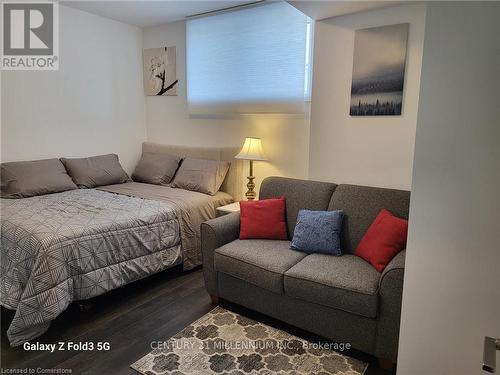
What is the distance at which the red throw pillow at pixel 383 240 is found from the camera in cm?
212

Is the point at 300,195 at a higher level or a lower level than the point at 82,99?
lower

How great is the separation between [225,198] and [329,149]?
48.9 inches

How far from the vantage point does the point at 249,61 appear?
349 cm

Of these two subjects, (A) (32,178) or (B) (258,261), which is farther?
(A) (32,178)

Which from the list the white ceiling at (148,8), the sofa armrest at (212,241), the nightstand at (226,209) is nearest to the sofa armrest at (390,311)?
the sofa armrest at (212,241)

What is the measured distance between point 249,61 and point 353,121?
52.7 inches

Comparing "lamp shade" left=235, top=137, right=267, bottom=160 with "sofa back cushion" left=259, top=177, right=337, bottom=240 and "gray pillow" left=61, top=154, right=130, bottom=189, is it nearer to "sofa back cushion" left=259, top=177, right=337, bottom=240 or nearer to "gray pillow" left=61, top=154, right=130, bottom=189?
"sofa back cushion" left=259, top=177, right=337, bottom=240

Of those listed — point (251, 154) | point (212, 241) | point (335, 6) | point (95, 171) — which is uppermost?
point (335, 6)

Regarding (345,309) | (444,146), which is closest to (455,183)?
(444,146)

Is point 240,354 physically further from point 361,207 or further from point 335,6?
point 335,6

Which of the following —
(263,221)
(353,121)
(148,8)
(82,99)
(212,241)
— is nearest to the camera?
(212,241)

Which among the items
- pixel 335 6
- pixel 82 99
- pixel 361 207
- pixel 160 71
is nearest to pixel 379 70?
pixel 335 6

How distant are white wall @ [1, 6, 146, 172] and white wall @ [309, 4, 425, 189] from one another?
2.51m

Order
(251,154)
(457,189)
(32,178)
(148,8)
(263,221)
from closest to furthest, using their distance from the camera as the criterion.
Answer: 1. (457,189)
2. (263,221)
3. (32,178)
4. (251,154)
5. (148,8)
